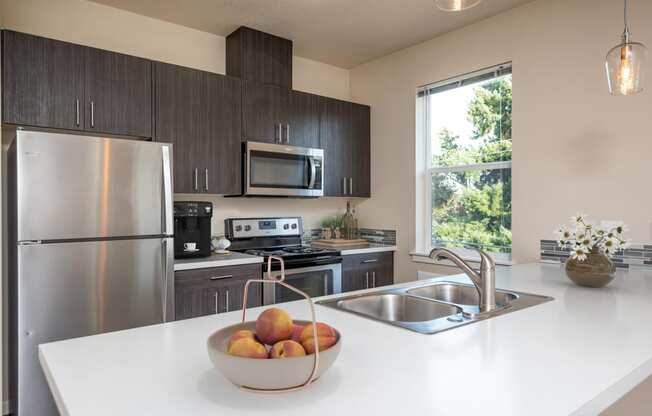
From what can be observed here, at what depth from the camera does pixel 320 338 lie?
0.82 meters

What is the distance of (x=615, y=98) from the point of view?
2.38 m

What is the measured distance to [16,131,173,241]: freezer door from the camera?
2.03 meters

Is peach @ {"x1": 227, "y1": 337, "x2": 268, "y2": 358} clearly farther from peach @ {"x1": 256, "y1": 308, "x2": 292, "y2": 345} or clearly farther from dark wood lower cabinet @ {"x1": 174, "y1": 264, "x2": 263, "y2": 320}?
dark wood lower cabinet @ {"x1": 174, "y1": 264, "x2": 263, "y2": 320}

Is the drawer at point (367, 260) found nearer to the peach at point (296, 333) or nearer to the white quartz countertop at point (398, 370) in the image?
the white quartz countertop at point (398, 370)

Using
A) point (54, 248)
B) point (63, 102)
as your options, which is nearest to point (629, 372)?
point (54, 248)

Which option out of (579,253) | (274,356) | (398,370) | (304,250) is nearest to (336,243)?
(304,250)

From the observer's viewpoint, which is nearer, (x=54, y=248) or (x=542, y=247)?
(x=54, y=248)

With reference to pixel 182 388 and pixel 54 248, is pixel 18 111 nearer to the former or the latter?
pixel 54 248

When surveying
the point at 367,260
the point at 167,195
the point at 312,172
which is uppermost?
the point at 312,172

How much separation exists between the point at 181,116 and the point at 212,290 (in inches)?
46.1

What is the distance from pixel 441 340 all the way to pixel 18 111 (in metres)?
2.40

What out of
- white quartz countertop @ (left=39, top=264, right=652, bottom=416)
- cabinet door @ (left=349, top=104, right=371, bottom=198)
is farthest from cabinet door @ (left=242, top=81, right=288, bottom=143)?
white quartz countertop @ (left=39, top=264, right=652, bottom=416)

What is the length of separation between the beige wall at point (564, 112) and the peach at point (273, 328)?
231 centimetres

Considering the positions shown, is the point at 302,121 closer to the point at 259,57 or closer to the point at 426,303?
the point at 259,57
